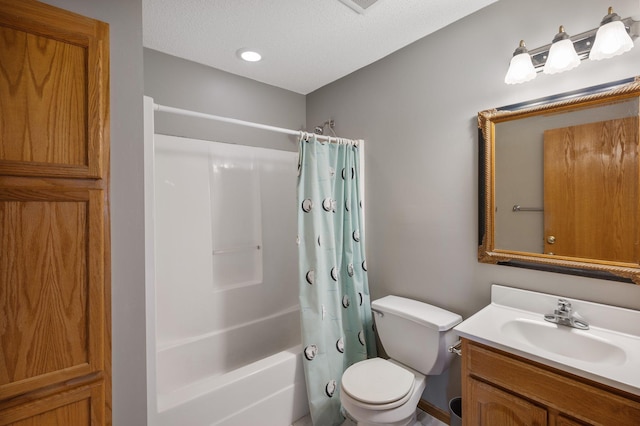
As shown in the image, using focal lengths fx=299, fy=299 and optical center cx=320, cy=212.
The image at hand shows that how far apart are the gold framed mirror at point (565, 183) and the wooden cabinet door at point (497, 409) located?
0.65 m

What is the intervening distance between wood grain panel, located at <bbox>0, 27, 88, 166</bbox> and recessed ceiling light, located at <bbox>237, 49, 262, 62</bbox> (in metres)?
1.23

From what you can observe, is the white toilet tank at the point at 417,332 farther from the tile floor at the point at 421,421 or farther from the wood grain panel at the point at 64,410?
the wood grain panel at the point at 64,410

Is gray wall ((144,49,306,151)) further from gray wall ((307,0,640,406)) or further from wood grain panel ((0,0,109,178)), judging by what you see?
wood grain panel ((0,0,109,178))

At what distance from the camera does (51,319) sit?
3.16 ft

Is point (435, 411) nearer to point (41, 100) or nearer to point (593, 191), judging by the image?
point (593, 191)

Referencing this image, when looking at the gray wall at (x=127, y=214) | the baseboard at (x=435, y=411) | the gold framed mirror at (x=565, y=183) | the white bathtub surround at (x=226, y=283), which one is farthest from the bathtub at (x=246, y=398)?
the gold framed mirror at (x=565, y=183)

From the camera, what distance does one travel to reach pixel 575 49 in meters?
1.33

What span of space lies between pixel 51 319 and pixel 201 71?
193 centimetres

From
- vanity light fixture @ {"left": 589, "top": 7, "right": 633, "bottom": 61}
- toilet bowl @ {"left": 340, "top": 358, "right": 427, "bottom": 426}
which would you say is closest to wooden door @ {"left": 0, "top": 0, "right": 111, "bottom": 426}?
toilet bowl @ {"left": 340, "top": 358, "right": 427, "bottom": 426}

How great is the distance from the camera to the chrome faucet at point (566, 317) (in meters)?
1.31

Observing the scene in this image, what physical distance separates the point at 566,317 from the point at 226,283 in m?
2.15

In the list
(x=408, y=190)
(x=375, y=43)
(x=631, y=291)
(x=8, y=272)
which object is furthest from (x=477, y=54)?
(x=8, y=272)

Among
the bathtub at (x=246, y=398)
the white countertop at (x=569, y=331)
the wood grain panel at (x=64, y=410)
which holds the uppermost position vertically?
the white countertop at (x=569, y=331)

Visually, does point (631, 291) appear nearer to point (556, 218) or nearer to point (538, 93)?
point (556, 218)
